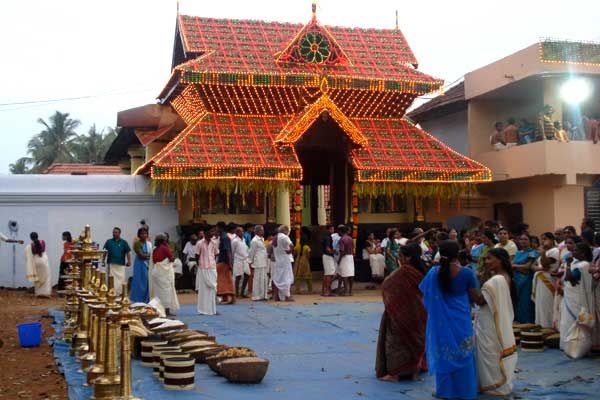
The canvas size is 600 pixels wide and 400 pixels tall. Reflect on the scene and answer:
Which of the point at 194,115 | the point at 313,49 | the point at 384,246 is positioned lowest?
the point at 384,246

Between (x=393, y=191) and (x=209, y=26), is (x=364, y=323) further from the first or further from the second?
(x=209, y=26)

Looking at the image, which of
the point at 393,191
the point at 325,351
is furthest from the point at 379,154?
the point at 325,351

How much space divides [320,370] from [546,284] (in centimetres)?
384

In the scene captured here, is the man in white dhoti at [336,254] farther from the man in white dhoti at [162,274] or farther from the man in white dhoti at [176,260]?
the man in white dhoti at [162,274]

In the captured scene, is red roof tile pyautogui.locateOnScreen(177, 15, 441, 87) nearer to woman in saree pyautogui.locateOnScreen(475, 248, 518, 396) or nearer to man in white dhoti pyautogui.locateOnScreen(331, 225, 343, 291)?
man in white dhoti pyautogui.locateOnScreen(331, 225, 343, 291)

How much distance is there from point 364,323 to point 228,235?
16.1 ft

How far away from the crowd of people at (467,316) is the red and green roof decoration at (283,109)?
956 centimetres

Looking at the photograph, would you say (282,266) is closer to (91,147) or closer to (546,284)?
(546,284)

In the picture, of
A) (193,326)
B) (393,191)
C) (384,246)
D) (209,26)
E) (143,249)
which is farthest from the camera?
(209,26)

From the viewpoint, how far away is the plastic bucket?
10.9m

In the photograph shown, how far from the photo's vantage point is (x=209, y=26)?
72.6ft

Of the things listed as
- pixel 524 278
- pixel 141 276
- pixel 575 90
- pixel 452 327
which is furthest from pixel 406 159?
pixel 452 327

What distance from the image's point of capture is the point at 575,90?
20672 millimetres

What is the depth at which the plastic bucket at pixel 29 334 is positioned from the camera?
1094 cm
